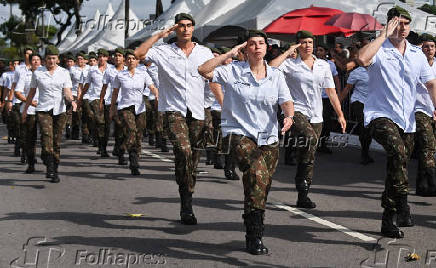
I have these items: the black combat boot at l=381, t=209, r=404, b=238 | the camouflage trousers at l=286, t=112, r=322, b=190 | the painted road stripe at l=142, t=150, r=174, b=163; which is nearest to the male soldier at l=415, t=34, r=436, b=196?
the camouflage trousers at l=286, t=112, r=322, b=190

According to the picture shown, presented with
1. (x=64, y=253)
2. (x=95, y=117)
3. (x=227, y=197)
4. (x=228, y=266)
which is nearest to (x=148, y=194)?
(x=227, y=197)

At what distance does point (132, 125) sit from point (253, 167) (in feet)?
21.9

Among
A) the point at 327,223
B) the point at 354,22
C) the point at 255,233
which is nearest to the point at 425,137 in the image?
the point at 327,223

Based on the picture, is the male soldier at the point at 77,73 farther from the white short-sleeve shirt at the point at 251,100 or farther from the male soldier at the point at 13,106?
the white short-sleeve shirt at the point at 251,100

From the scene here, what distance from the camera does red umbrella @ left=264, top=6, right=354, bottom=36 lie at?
680 inches

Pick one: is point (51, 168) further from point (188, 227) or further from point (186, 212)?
point (188, 227)

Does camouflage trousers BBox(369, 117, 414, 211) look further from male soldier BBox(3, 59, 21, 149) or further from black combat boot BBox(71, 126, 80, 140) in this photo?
black combat boot BBox(71, 126, 80, 140)

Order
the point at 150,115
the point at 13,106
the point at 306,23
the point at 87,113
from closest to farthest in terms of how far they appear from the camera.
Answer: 1. the point at 13,106
2. the point at 306,23
3. the point at 87,113
4. the point at 150,115

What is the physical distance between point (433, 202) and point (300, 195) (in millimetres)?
1790

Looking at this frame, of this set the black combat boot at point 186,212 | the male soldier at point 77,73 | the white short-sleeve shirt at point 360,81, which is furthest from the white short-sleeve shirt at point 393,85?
the male soldier at point 77,73

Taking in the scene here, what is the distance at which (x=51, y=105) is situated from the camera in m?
11.9

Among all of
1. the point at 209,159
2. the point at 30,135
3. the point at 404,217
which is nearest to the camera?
the point at 404,217

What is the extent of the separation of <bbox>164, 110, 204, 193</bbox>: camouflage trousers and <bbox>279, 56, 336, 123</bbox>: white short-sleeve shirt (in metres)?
1.66

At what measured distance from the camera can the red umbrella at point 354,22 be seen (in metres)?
16.4
